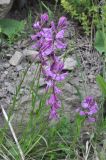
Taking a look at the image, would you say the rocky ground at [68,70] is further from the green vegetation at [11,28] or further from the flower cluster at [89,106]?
the flower cluster at [89,106]

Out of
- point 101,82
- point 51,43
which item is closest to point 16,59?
point 101,82

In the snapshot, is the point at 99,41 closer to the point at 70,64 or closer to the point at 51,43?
the point at 70,64

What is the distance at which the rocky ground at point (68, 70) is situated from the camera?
256 centimetres

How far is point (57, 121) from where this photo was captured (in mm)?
2340

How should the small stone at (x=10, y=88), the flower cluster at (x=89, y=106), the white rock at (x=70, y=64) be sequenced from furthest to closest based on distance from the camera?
1. the white rock at (x=70, y=64)
2. the small stone at (x=10, y=88)
3. the flower cluster at (x=89, y=106)

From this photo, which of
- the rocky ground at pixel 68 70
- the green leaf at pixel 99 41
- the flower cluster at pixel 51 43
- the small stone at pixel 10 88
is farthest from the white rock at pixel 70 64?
the flower cluster at pixel 51 43

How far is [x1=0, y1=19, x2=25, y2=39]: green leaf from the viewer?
2.83m

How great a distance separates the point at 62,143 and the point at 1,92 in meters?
0.45

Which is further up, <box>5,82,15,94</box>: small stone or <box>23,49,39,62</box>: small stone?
<box>23,49,39,62</box>: small stone

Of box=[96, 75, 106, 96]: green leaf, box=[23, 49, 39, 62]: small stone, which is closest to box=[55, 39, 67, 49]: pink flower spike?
box=[96, 75, 106, 96]: green leaf

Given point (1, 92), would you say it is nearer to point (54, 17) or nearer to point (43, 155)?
point (43, 155)

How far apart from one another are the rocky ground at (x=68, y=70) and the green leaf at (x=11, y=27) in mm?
67

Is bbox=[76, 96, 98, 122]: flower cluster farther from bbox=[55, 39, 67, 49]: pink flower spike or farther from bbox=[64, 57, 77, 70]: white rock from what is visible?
bbox=[64, 57, 77, 70]: white rock

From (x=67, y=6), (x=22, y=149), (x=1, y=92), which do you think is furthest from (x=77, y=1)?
(x=22, y=149)
